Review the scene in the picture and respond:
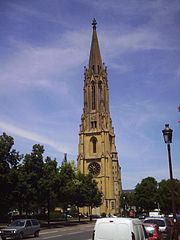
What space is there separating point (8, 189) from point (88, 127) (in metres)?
69.6

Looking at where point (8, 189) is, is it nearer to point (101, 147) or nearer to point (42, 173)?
point (42, 173)

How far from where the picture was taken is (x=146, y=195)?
93.6m

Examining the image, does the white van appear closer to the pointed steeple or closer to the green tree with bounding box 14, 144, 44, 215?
the green tree with bounding box 14, 144, 44, 215

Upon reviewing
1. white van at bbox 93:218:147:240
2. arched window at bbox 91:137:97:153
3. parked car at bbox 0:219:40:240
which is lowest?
parked car at bbox 0:219:40:240

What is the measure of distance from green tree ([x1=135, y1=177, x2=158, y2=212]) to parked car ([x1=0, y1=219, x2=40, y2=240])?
6651 centimetres

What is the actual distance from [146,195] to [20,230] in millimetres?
70828

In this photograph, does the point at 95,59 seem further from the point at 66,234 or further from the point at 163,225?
the point at 163,225

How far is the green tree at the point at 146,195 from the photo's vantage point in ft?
305

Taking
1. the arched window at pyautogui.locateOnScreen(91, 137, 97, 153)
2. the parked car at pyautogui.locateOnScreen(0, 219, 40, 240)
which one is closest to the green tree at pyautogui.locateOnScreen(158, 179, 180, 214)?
the arched window at pyautogui.locateOnScreen(91, 137, 97, 153)

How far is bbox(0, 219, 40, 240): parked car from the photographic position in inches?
1022

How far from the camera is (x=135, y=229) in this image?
10.8 m

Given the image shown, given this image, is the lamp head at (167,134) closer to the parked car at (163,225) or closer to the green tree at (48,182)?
the parked car at (163,225)

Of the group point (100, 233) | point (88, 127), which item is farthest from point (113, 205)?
point (100, 233)

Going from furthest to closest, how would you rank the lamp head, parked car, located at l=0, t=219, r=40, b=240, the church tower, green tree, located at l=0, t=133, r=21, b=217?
1. the church tower
2. green tree, located at l=0, t=133, r=21, b=217
3. parked car, located at l=0, t=219, r=40, b=240
4. the lamp head
